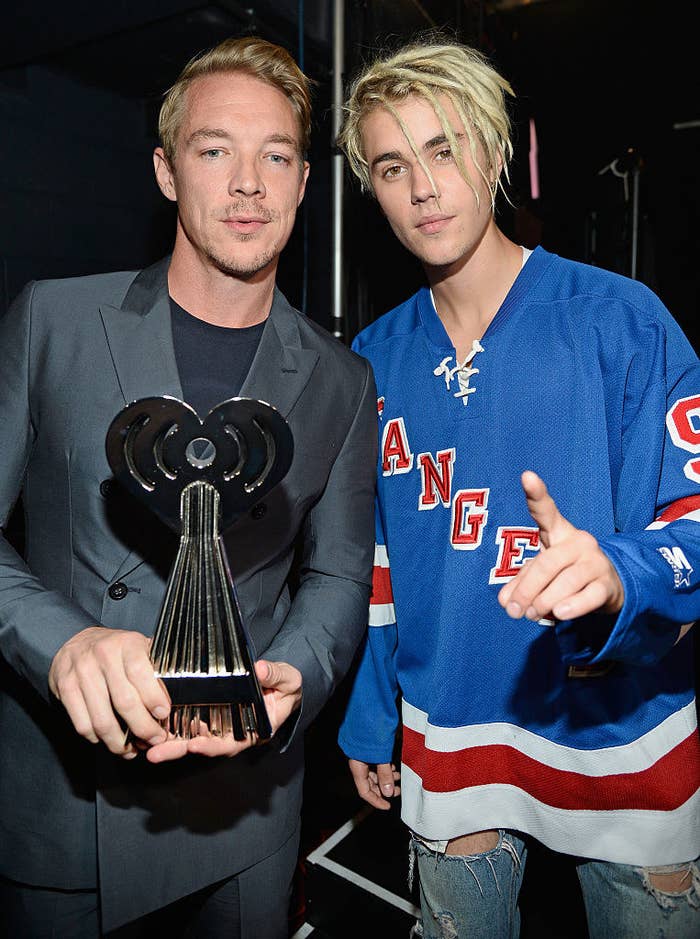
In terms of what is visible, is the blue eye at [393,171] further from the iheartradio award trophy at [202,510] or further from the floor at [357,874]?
the floor at [357,874]

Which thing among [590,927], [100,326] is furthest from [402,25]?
[590,927]

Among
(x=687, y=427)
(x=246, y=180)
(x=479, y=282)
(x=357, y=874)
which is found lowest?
(x=357, y=874)

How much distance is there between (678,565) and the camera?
94 centimetres

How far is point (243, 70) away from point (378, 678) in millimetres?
1096

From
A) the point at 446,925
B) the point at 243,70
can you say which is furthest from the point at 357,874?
the point at 243,70

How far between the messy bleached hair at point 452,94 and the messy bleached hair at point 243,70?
13 cm

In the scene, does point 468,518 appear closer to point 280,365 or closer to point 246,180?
point 280,365

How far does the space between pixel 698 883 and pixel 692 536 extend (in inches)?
22.6

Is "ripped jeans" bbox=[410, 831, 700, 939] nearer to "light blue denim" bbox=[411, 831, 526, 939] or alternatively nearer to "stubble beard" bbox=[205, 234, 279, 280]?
"light blue denim" bbox=[411, 831, 526, 939]

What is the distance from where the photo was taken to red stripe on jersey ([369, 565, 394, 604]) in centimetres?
140

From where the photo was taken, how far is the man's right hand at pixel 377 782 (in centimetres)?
143

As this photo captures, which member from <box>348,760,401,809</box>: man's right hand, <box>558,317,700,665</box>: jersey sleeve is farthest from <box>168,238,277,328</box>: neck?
<box>348,760,401,809</box>: man's right hand

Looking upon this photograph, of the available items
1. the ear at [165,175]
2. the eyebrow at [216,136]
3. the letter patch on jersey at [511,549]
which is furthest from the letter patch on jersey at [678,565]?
the ear at [165,175]

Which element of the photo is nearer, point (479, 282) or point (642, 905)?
point (642, 905)
